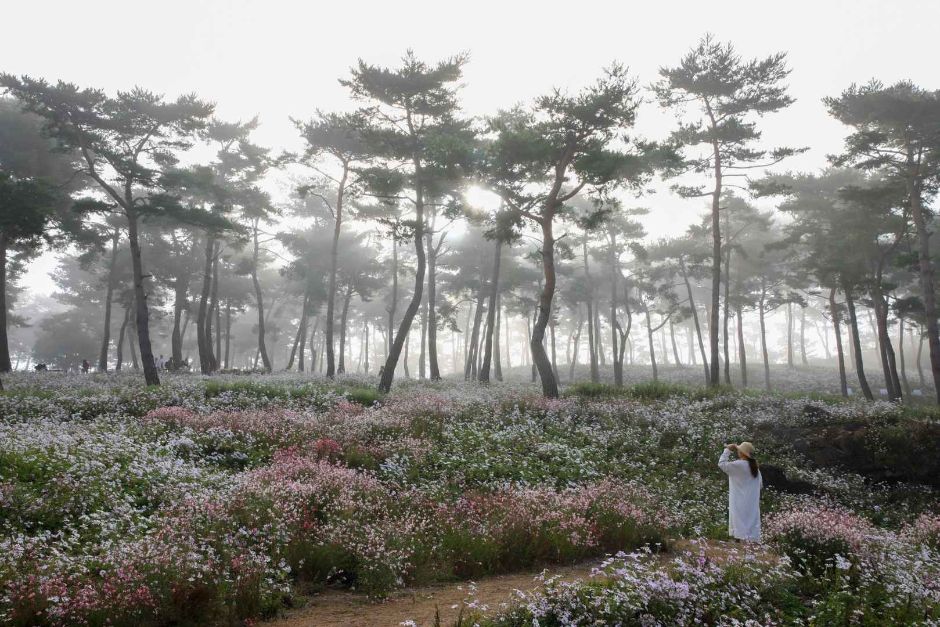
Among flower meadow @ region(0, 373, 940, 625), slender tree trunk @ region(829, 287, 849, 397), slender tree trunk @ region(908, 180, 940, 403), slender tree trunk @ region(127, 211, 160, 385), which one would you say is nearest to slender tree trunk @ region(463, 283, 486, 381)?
flower meadow @ region(0, 373, 940, 625)

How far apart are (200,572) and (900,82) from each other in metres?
29.1

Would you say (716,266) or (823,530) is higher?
(716,266)

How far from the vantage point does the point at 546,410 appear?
17.4 m

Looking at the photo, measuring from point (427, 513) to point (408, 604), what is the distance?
2456 mm

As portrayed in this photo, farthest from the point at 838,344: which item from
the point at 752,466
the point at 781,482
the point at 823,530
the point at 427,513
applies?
the point at 427,513

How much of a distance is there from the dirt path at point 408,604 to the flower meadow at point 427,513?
22 centimetres

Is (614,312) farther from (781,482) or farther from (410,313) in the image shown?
(781,482)

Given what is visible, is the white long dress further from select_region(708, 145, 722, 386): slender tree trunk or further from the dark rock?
select_region(708, 145, 722, 386): slender tree trunk

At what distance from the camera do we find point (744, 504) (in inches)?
372

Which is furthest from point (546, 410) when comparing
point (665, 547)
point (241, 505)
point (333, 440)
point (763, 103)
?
point (763, 103)

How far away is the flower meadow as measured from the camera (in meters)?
5.40

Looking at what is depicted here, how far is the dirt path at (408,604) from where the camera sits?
555 cm

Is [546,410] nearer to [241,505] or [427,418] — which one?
[427,418]

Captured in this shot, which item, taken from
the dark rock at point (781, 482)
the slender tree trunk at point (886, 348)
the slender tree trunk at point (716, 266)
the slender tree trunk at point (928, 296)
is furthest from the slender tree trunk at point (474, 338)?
the dark rock at point (781, 482)
